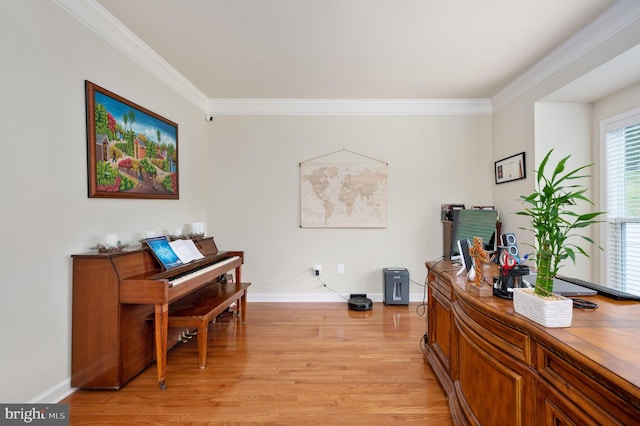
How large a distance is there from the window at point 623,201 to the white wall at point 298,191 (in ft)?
4.01

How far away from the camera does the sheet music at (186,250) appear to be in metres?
2.56

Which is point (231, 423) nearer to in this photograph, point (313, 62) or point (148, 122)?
point (148, 122)

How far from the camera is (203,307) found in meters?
2.34

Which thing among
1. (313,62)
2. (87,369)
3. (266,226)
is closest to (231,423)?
(87,369)

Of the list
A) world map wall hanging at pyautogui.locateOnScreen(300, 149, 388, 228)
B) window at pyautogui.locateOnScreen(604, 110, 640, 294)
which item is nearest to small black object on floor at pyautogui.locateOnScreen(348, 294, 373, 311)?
world map wall hanging at pyautogui.locateOnScreen(300, 149, 388, 228)

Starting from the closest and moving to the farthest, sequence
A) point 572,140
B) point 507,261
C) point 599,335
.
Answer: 1. point 599,335
2. point 507,261
3. point 572,140

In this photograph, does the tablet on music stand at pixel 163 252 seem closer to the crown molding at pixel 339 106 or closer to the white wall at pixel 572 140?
the crown molding at pixel 339 106

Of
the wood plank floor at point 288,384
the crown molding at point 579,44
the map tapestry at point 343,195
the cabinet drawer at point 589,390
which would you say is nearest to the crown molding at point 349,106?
the crown molding at point 579,44

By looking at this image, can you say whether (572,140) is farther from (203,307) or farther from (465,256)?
(203,307)

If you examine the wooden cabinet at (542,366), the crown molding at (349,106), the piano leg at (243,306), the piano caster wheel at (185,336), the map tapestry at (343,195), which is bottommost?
the piano caster wheel at (185,336)

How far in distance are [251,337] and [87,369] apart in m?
1.25

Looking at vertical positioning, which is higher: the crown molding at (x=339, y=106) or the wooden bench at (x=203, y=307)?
the crown molding at (x=339, y=106)

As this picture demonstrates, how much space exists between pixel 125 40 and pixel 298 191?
2307 millimetres

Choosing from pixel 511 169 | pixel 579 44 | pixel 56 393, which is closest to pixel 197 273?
pixel 56 393
